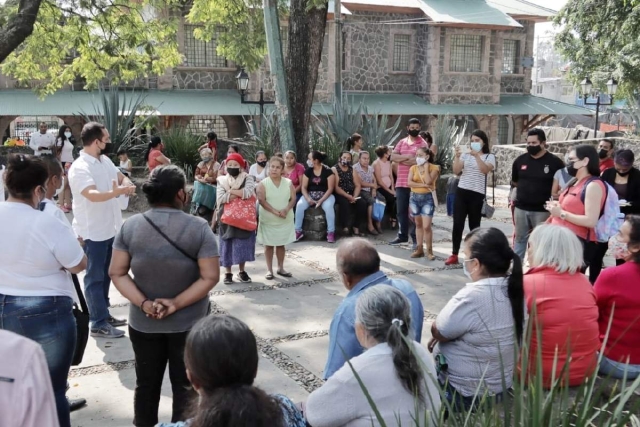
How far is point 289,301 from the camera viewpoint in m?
6.93

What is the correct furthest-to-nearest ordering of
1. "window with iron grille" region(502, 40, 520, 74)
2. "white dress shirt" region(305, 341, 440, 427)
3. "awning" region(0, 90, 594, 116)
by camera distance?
"window with iron grille" region(502, 40, 520, 74), "awning" region(0, 90, 594, 116), "white dress shirt" region(305, 341, 440, 427)

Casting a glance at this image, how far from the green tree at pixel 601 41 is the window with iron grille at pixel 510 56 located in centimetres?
200

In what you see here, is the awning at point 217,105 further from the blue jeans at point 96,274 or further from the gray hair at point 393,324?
the gray hair at point 393,324

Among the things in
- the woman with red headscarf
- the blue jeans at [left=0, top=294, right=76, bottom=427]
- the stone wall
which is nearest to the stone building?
the stone wall

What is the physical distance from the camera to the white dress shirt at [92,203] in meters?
5.30

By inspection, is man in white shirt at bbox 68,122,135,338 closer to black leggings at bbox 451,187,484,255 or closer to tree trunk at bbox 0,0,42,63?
black leggings at bbox 451,187,484,255

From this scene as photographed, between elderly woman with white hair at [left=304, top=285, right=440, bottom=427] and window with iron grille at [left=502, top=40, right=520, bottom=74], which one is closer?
elderly woman with white hair at [left=304, top=285, right=440, bottom=427]

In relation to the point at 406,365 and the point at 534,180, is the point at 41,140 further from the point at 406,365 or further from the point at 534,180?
the point at 406,365

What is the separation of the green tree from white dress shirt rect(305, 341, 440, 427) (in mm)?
21320

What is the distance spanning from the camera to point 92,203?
5.44 m

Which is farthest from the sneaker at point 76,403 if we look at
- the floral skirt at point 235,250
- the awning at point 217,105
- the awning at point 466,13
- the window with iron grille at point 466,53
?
the window with iron grille at point 466,53

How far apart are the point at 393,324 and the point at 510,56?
91.6ft

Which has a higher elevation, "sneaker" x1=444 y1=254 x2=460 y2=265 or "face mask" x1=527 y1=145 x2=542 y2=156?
"face mask" x1=527 y1=145 x2=542 y2=156

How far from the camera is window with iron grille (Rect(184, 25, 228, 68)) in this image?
75.0ft
